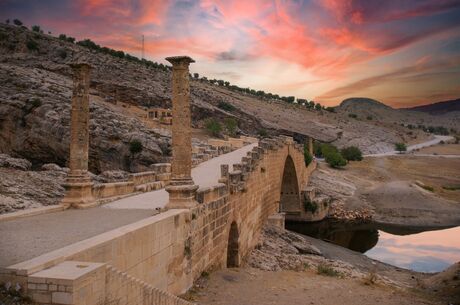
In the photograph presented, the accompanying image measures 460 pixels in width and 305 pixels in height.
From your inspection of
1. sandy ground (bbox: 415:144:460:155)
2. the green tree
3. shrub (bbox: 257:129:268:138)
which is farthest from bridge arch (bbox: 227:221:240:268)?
sandy ground (bbox: 415:144:460:155)

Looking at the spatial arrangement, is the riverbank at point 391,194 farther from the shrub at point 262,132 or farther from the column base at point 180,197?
the column base at point 180,197

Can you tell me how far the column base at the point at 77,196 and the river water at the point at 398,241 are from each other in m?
19.6

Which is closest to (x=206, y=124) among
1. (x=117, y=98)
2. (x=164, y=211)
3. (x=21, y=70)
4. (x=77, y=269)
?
(x=117, y=98)

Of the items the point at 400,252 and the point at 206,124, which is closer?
the point at 400,252

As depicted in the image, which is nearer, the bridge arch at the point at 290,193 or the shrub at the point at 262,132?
the bridge arch at the point at 290,193

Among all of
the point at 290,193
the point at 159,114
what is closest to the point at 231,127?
the point at 159,114

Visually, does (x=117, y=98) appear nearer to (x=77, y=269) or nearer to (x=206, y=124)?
(x=206, y=124)

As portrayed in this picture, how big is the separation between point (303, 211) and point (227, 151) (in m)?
9.22

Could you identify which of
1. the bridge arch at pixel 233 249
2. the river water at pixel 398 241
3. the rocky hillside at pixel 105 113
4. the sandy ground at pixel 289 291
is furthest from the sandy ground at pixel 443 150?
the bridge arch at pixel 233 249

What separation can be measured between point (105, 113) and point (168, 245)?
32.5 metres

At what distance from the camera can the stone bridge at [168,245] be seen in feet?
18.6

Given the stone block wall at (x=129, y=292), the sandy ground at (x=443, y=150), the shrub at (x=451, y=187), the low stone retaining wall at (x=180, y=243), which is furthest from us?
the sandy ground at (x=443, y=150)

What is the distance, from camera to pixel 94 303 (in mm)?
5918

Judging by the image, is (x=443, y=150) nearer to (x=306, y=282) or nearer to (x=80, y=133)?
(x=306, y=282)
